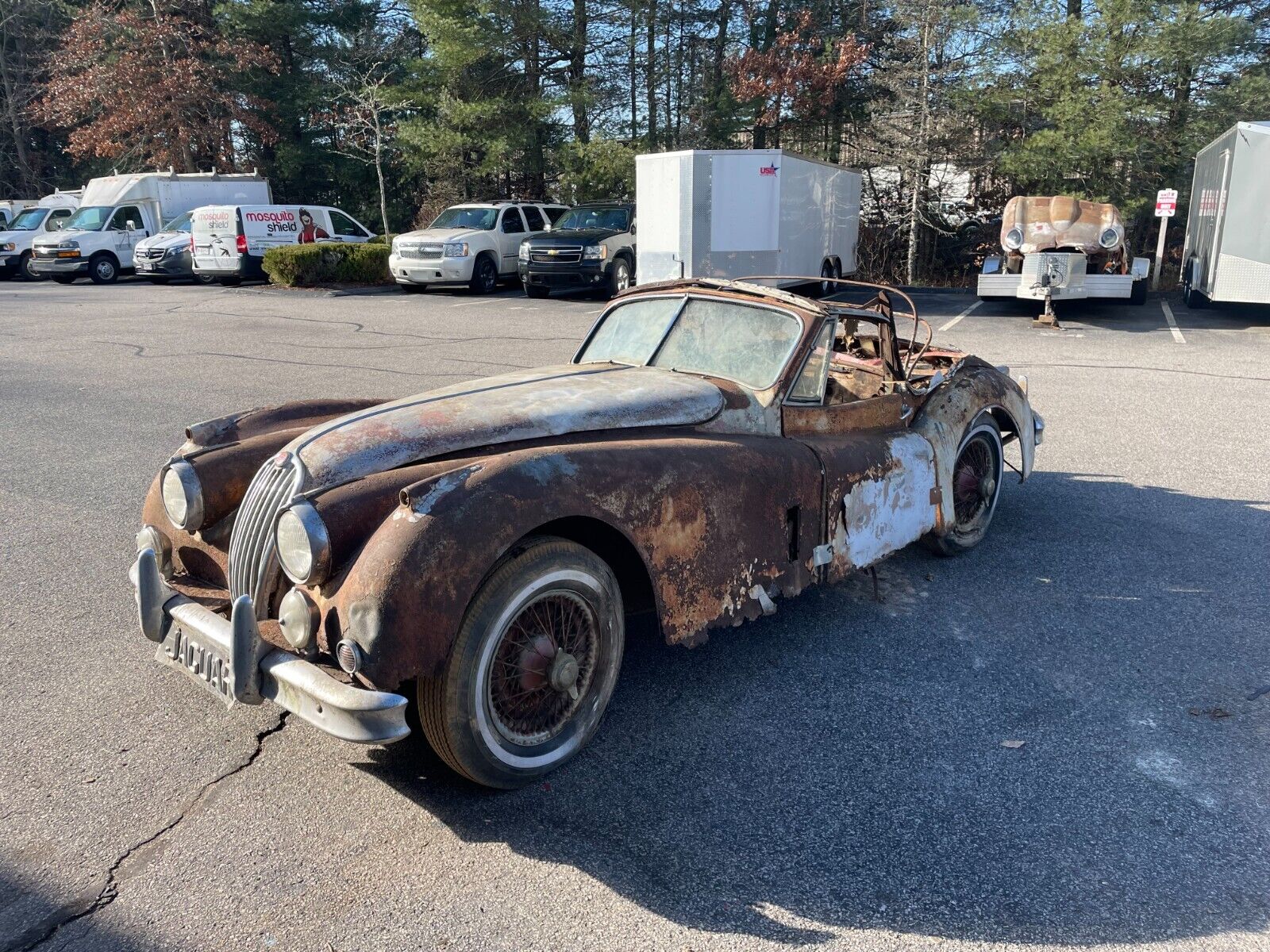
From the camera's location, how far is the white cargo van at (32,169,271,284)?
24.8m

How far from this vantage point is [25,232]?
88.3ft

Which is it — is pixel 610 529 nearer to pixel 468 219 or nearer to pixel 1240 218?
pixel 1240 218

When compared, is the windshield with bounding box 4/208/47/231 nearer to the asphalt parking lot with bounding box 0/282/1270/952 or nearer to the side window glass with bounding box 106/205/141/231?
the side window glass with bounding box 106/205/141/231

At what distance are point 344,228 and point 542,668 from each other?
24990 millimetres

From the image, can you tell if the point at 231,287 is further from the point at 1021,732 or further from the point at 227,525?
the point at 1021,732

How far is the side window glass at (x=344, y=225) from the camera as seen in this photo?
83.9 ft

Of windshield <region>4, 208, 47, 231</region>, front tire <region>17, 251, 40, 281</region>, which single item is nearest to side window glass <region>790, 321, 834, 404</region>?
front tire <region>17, 251, 40, 281</region>

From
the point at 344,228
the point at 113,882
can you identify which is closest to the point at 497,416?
the point at 113,882

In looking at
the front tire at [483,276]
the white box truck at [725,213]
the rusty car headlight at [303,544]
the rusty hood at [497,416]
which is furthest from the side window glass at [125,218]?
the rusty car headlight at [303,544]

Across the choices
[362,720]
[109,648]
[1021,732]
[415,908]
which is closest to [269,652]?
[362,720]

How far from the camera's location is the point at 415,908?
2.84 metres

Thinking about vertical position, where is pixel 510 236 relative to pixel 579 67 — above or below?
below

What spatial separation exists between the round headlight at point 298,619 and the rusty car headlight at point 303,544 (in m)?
0.09

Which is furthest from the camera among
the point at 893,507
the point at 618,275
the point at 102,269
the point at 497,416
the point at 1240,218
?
the point at 102,269
